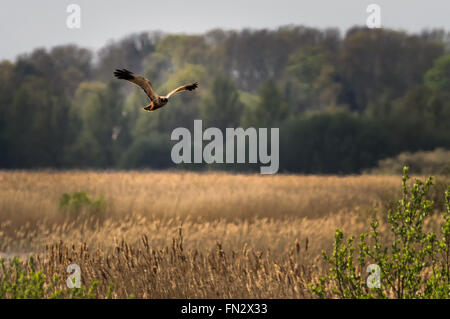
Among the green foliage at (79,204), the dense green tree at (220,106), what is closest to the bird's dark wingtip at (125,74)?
the green foliage at (79,204)

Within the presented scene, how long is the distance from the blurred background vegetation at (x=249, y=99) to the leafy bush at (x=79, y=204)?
16.4 meters

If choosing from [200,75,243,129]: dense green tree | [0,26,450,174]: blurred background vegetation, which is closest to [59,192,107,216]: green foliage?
[0,26,450,174]: blurred background vegetation

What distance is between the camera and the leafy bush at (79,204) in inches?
563

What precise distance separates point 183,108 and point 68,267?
41.5m

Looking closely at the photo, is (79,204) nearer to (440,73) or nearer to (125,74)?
(125,74)

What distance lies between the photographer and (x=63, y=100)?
4081 centimetres

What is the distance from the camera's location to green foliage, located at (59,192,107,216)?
14.3m

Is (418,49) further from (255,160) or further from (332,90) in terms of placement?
(255,160)

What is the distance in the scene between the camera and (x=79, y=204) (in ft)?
47.1

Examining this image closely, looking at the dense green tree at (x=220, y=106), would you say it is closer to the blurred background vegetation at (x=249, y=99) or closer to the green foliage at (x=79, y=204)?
the blurred background vegetation at (x=249, y=99)

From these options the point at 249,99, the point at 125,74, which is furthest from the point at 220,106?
the point at 125,74

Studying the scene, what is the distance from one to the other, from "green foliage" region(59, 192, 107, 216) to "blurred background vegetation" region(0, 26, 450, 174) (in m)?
16.4

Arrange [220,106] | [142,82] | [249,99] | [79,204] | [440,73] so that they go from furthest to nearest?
[249,99] → [440,73] → [220,106] → [79,204] → [142,82]

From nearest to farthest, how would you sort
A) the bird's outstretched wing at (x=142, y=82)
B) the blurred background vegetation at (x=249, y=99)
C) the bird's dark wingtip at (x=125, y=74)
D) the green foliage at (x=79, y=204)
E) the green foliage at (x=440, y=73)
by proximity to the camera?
the bird's outstretched wing at (x=142, y=82) → the bird's dark wingtip at (x=125, y=74) → the green foliage at (x=79, y=204) → the blurred background vegetation at (x=249, y=99) → the green foliage at (x=440, y=73)
